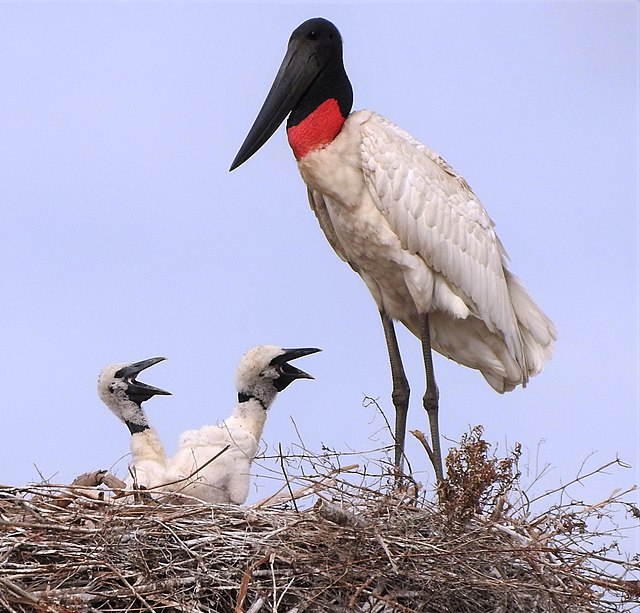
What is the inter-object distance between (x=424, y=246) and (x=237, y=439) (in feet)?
5.13

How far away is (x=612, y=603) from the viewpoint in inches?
252

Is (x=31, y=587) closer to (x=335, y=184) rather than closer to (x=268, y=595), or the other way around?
(x=268, y=595)

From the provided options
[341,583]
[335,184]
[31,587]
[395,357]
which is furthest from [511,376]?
[31,587]

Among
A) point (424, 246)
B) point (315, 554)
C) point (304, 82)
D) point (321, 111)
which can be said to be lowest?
point (315, 554)

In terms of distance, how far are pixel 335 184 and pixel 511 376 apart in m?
1.56

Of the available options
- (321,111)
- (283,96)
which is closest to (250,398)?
(321,111)

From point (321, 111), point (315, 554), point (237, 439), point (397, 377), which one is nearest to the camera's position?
point (315, 554)

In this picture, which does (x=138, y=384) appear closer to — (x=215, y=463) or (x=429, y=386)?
(x=215, y=463)

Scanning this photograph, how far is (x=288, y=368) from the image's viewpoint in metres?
7.58

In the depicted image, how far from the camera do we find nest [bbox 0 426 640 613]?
595 cm

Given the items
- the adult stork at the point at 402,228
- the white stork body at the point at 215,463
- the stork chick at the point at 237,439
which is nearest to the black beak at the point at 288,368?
the stork chick at the point at 237,439

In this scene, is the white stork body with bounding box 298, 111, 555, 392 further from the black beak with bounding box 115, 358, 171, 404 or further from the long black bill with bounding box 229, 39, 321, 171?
the black beak with bounding box 115, 358, 171, 404

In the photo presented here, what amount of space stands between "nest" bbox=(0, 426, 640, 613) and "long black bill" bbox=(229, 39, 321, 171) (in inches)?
95.3

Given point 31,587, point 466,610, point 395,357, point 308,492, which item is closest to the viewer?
point 31,587
